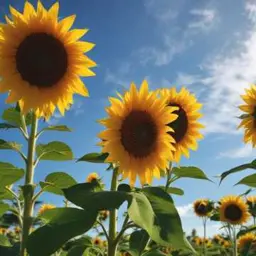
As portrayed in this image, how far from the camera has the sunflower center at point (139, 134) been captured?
380 cm

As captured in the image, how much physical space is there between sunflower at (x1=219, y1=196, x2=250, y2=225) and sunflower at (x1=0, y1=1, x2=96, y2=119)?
20.3 feet

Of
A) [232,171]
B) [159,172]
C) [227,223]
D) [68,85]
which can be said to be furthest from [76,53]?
[227,223]

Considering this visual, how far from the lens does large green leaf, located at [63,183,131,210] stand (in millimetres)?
2619

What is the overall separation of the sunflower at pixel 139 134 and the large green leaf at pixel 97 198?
29.7 inches

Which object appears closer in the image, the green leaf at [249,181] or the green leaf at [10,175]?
the green leaf at [10,175]

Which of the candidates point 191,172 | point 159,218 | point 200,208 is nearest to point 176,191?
point 191,172

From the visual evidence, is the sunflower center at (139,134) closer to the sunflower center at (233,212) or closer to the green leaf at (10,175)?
the green leaf at (10,175)

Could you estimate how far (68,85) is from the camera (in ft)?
13.1

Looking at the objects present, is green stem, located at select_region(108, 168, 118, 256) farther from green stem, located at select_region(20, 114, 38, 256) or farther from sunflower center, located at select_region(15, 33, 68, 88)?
sunflower center, located at select_region(15, 33, 68, 88)

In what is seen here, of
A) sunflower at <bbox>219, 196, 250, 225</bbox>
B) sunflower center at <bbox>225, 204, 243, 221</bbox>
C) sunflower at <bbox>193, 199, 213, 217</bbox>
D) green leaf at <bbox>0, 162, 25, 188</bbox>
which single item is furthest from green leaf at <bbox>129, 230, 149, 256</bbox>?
sunflower at <bbox>193, 199, 213, 217</bbox>

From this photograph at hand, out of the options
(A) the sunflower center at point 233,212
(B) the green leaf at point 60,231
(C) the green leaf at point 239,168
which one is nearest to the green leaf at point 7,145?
(B) the green leaf at point 60,231

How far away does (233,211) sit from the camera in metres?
9.45

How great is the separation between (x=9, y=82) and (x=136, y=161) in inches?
51.0

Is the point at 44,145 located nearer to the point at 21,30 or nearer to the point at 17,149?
the point at 17,149
